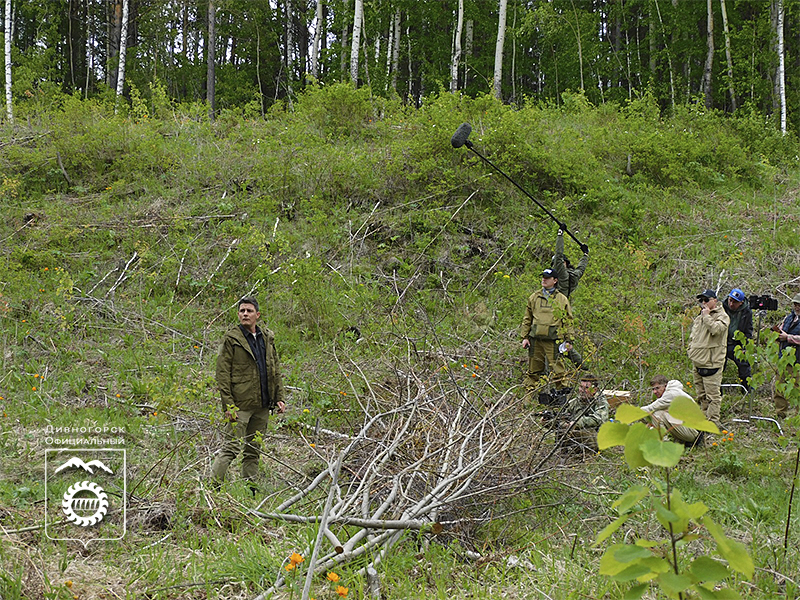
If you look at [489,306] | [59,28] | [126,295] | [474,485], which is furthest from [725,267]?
[59,28]

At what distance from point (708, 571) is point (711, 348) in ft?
21.2

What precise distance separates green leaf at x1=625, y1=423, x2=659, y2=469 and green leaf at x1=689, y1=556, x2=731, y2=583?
1.16 feet

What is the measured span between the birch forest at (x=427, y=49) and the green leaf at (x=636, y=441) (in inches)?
569

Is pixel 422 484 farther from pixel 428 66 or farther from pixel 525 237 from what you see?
pixel 428 66

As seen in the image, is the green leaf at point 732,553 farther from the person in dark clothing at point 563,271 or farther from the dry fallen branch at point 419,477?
the person in dark clothing at point 563,271

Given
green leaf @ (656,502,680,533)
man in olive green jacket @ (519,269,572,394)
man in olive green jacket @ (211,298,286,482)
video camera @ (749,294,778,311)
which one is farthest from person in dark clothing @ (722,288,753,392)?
green leaf @ (656,502,680,533)

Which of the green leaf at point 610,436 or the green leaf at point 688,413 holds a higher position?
the green leaf at point 688,413

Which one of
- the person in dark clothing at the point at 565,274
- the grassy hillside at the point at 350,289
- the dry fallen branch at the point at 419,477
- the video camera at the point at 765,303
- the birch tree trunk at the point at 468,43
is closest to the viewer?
the dry fallen branch at the point at 419,477

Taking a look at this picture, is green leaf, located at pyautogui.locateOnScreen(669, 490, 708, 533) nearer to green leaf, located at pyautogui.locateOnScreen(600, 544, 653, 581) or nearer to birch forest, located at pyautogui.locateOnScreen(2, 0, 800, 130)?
green leaf, located at pyautogui.locateOnScreen(600, 544, 653, 581)

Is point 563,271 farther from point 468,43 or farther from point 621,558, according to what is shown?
point 468,43

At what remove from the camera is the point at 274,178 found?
1177cm

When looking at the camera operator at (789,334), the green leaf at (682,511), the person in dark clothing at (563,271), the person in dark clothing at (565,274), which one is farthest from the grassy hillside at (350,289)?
the green leaf at (682,511)

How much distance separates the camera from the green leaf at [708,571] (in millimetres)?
1615

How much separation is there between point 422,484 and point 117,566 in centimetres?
206
